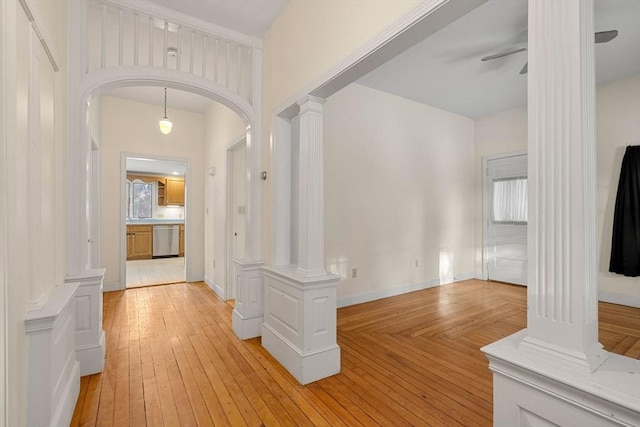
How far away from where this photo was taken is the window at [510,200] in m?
4.93

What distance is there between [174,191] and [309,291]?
8.33 m

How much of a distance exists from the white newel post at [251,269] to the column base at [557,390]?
237 cm

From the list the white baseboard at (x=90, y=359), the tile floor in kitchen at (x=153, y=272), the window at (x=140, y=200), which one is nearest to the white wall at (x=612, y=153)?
the white baseboard at (x=90, y=359)

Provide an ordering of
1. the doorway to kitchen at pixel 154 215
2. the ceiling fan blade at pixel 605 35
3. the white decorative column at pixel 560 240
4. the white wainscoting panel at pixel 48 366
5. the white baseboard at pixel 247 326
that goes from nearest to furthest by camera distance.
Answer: the white decorative column at pixel 560 240 → the white wainscoting panel at pixel 48 366 → the ceiling fan blade at pixel 605 35 → the white baseboard at pixel 247 326 → the doorway to kitchen at pixel 154 215

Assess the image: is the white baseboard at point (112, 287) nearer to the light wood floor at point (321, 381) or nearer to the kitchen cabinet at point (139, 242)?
the light wood floor at point (321, 381)

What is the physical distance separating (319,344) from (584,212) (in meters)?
1.90

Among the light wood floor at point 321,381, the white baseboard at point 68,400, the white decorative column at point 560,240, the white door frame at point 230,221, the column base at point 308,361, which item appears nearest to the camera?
the white decorative column at point 560,240

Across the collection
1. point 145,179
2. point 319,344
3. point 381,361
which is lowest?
point 381,361

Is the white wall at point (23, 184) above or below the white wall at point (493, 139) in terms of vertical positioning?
below

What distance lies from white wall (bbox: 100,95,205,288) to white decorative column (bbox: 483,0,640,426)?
493 centimetres

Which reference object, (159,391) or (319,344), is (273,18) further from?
(159,391)

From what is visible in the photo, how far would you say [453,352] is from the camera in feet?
8.64

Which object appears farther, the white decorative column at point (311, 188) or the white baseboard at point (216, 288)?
the white baseboard at point (216, 288)

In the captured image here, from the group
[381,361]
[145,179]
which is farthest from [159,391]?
[145,179]
